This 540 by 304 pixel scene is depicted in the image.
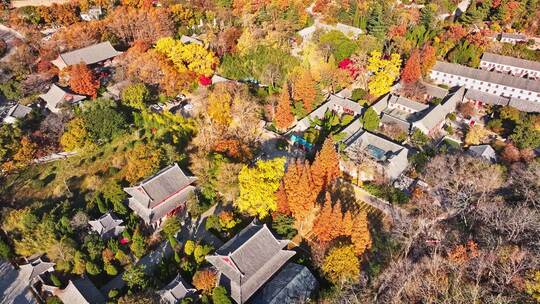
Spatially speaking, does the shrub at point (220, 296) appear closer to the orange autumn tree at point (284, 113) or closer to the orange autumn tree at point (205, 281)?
the orange autumn tree at point (205, 281)

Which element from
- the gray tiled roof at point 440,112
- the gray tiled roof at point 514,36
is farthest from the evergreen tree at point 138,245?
the gray tiled roof at point 514,36

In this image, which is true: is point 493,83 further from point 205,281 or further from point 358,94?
point 205,281

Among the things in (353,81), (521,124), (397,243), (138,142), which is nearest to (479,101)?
(521,124)

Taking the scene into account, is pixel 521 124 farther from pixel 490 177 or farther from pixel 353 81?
pixel 353 81

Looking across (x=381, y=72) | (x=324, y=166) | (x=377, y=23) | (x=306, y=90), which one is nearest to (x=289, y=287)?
(x=324, y=166)

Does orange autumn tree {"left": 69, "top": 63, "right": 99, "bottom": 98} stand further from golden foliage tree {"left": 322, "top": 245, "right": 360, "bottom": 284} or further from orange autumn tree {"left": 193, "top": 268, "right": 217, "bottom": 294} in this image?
golden foliage tree {"left": 322, "top": 245, "right": 360, "bottom": 284}

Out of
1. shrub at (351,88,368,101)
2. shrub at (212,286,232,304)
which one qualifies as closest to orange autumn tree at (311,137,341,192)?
shrub at (212,286,232,304)
